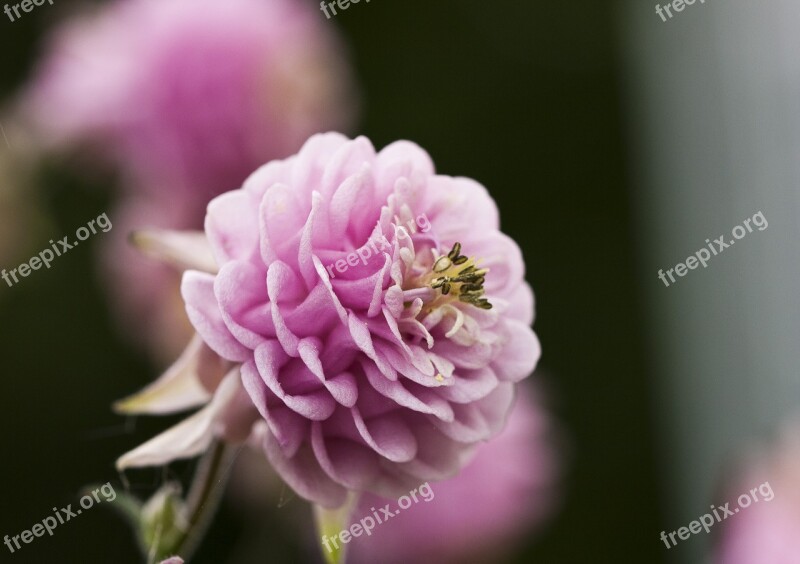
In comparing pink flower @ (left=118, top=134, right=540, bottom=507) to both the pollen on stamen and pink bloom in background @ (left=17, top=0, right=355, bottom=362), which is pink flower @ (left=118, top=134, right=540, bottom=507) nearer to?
the pollen on stamen

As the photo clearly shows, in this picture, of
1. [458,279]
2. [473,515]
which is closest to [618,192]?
[473,515]

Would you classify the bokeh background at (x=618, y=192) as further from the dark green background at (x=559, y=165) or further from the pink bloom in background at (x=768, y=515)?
the pink bloom in background at (x=768, y=515)

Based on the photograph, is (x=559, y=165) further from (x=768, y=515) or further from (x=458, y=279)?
(x=458, y=279)

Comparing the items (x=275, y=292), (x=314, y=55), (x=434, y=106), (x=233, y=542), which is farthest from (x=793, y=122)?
(x=275, y=292)

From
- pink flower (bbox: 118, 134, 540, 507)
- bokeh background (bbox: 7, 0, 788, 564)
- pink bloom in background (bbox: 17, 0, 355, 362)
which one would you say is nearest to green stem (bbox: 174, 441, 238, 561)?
pink flower (bbox: 118, 134, 540, 507)

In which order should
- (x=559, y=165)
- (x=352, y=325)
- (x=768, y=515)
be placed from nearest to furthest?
1. (x=352, y=325)
2. (x=768, y=515)
3. (x=559, y=165)

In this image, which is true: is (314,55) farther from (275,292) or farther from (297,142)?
(275,292)
